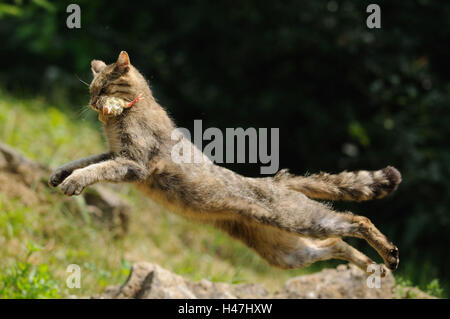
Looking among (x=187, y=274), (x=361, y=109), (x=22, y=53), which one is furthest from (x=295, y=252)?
(x=22, y=53)

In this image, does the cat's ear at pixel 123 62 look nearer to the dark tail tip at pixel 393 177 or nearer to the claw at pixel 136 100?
the claw at pixel 136 100

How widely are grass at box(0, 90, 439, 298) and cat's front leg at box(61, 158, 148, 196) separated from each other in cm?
157

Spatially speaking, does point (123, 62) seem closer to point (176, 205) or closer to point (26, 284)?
point (176, 205)

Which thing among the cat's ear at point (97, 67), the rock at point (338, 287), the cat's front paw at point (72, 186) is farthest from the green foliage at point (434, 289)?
the cat's ear at point (97, 67)

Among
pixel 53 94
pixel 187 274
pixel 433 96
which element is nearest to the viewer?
pixel 187 274

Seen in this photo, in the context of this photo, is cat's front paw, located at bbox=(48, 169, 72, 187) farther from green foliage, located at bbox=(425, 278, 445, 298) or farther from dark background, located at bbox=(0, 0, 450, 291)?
green foliage, located at bbox=(425, 278, 445, 298)

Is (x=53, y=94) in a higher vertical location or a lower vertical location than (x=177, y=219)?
higher

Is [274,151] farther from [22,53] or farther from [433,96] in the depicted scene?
[22,53]

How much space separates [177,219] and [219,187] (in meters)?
4.01

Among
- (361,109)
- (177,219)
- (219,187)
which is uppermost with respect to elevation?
(361,109)

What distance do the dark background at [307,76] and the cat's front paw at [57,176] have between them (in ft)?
11.0

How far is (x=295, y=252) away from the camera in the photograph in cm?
522

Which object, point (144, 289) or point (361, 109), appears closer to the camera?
point (144, 289)

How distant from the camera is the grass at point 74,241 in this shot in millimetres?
5883
